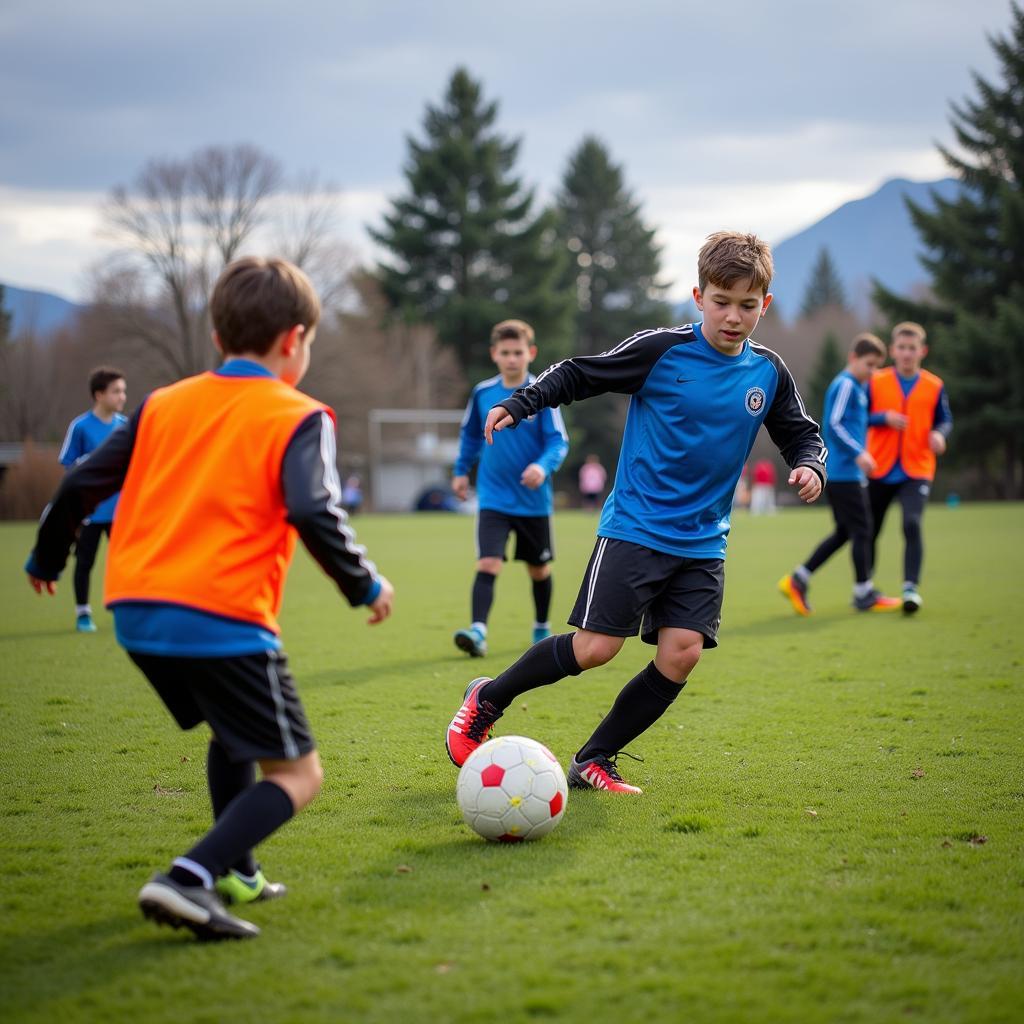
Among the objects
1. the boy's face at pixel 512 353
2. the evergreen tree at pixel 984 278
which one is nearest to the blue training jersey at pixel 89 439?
the boy's face at pixel 512 353

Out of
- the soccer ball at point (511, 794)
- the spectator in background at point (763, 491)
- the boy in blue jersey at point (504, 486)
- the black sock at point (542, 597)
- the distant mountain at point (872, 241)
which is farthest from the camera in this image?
the distant mountain at point (872, 241)

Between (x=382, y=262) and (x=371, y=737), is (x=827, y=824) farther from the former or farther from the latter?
(x=382, y=262)

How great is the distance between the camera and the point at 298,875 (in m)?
3.67

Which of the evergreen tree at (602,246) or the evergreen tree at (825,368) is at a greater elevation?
the evergreen tree at (602,246)

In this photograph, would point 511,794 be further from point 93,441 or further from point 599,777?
point 93,441

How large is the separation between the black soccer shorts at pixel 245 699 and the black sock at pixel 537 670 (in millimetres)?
1635

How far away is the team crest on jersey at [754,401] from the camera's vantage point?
4.56 meters

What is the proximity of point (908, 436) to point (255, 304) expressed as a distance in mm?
8447

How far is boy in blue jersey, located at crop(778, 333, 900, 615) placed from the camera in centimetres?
1016

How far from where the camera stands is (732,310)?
439 centimetres

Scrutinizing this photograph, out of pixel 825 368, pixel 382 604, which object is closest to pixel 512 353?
pixel 382 604

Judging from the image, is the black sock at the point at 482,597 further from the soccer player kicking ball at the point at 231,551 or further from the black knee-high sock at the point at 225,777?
the soccer player kicking ball at the point at 231,551

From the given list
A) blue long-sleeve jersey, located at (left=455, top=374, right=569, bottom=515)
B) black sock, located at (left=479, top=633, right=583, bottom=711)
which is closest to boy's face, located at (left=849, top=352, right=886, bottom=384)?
blue long-sleeve jersey, located at (left=455, top=374, right=569, bottom=515)

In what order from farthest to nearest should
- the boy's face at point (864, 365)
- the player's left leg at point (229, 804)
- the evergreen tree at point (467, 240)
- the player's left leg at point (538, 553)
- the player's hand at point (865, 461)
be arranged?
the evergreen tree at point (467, 240)
the boy's face at point (864, 365)
the player's hand at point (865, 461)
the player's left leg at point (538, 553)
the player's left leg at point (229, 804)
